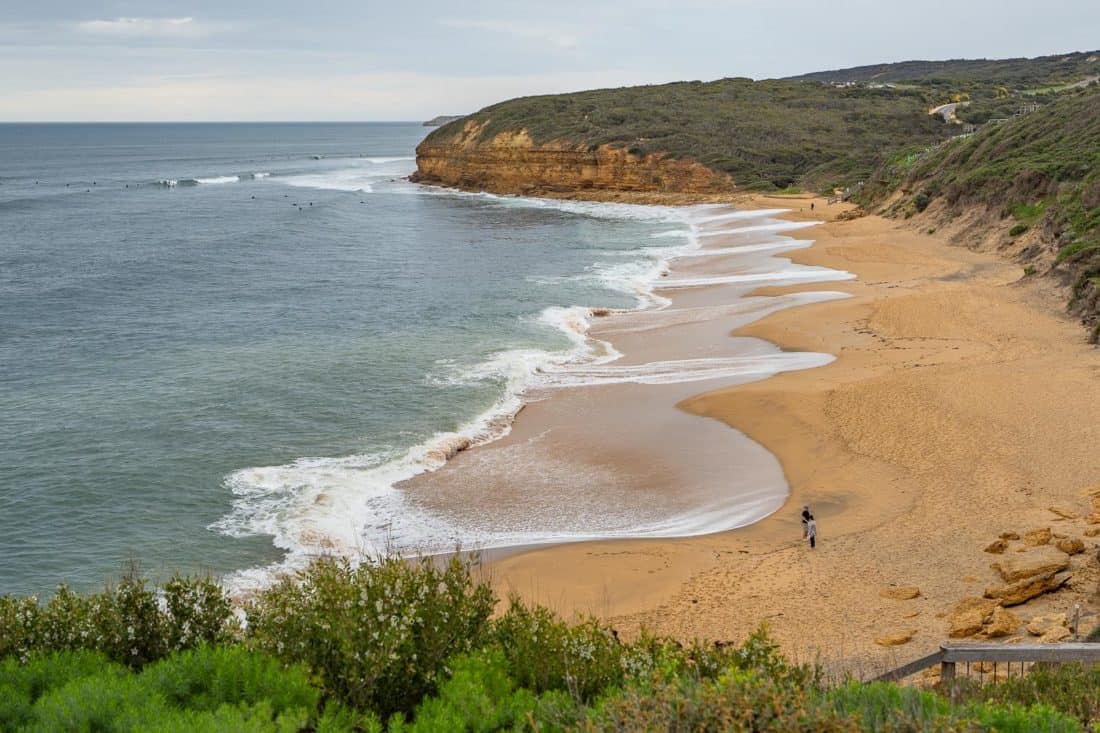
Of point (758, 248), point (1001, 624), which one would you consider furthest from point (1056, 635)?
point (758, 248)

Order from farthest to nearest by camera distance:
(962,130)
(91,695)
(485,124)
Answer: (485,124) < (962,130) < (91,695)

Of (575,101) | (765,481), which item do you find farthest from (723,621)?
(575,101)

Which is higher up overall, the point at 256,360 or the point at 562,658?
the point at 562,658

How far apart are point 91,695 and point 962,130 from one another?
97998 millimetres

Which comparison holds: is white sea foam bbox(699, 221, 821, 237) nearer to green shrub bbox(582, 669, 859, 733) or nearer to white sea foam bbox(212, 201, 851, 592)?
white sea foam bbox(212, 201, 851, 592)

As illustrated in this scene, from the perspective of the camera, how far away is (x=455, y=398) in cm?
2494

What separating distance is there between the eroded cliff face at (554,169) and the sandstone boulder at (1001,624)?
7046 centimetres

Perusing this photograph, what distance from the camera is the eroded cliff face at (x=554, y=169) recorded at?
80625 mm

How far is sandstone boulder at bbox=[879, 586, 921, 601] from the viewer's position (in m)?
13.1

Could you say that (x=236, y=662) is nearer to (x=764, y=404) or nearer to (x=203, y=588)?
(x=203, y=588)

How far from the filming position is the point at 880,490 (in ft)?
57.0

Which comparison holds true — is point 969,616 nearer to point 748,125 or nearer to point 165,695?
point 165,695

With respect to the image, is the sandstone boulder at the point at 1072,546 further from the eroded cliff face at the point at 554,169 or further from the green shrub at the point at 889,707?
the eroded cliff face at the point at 554,169

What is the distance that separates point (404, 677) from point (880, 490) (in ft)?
40.1
